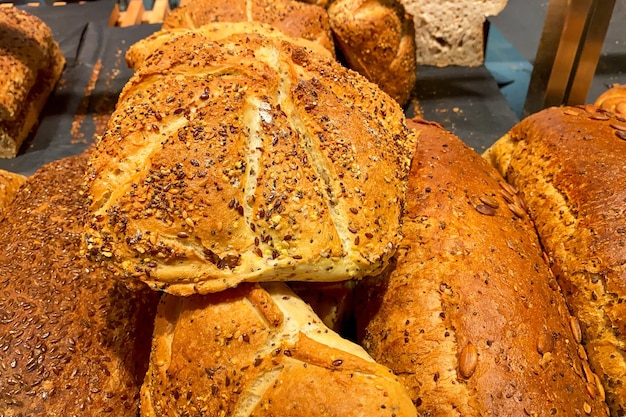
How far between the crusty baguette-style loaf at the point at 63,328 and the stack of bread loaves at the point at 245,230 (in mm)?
257

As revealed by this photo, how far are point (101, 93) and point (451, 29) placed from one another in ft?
7.67

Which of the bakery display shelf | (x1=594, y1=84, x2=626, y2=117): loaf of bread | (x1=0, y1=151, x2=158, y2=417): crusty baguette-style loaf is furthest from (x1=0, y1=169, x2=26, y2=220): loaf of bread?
(x1=594, y1=84, x2=626, y2=117): loaf of bread

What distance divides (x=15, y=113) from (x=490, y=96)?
2.80 meters

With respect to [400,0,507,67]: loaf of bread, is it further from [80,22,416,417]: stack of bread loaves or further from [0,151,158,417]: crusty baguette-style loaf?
[0,151,158,417]: crusty baguette-style loaf

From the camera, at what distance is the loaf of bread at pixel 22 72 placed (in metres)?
2.86

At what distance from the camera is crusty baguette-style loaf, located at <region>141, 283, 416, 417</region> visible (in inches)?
43.4

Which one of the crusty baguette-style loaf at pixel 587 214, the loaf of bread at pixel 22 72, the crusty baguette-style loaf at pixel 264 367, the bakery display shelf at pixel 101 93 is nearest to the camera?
the crusty baguette-style loaf at pixel 264 367

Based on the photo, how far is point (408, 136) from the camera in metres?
1.52

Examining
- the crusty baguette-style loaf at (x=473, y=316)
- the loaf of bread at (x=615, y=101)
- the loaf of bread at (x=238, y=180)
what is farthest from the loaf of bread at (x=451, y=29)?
the loaf of bread at (x=238, y=180)

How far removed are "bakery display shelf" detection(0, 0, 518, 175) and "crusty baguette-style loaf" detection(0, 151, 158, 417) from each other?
1411 millimetres

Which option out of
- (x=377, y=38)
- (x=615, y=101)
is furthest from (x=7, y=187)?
(x=615, y=101)

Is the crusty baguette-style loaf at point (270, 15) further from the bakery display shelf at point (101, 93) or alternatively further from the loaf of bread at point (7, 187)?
the loaf of bread at point (7, 187)

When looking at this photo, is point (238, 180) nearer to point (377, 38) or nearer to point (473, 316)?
point (473, 316)

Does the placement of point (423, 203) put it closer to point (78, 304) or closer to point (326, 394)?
point (326, 394)
